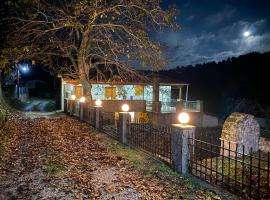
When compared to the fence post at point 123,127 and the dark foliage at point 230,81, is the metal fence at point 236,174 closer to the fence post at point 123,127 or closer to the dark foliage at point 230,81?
the fence post at point 123,127

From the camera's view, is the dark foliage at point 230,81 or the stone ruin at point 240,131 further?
the dark foliage at point 230,81

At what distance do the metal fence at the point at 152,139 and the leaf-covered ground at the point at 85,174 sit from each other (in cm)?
41

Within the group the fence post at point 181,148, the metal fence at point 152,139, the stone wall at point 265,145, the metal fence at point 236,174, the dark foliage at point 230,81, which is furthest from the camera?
the dark foliage at point 230,81

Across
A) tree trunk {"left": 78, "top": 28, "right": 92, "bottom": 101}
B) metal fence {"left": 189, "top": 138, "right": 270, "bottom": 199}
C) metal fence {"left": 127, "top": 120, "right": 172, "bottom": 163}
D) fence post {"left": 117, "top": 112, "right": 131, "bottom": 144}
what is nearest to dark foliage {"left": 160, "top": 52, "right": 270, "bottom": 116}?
tree trunk {"left": 78, "top": 28, "right": 92, "bottom": 101}

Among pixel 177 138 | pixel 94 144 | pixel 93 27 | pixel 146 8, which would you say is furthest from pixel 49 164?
pixel 93 27

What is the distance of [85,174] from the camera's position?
7.49 meters

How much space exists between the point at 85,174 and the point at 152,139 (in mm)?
2941

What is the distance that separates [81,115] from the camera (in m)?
19.2

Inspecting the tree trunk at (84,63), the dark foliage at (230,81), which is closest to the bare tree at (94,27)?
the tree trunk at (84,63)

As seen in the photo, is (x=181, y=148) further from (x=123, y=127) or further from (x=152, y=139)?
(x=123, y=127)

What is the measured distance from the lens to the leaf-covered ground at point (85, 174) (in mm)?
6152

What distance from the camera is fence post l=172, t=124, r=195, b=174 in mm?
7523

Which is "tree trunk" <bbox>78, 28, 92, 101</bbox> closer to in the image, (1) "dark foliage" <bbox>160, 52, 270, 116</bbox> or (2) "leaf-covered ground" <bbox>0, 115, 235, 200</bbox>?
(2) "leaf-covered ground" <bbox>0, 115, 235, 200</bbox>

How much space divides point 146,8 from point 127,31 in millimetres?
2003
